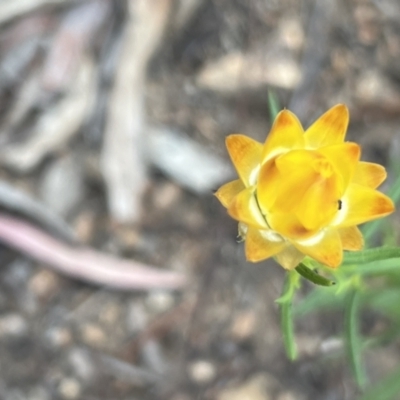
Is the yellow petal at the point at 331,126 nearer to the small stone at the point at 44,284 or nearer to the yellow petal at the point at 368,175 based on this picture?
the yellow petal at the point at 368,175

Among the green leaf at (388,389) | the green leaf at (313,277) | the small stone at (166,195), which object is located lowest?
the green leaf at (388,389)

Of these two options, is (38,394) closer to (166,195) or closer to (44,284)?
(44,284)

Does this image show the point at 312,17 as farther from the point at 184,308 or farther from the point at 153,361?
the point at 153,361

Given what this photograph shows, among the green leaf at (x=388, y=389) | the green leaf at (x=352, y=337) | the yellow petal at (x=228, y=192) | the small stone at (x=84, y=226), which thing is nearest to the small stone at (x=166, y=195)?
the small stone at (x=84, y=226)

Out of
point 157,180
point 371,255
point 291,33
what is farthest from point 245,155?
point 291,33

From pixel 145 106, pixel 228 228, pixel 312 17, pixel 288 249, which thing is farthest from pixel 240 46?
pixel 288 249

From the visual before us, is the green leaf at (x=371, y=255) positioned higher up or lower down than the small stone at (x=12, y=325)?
higher up
